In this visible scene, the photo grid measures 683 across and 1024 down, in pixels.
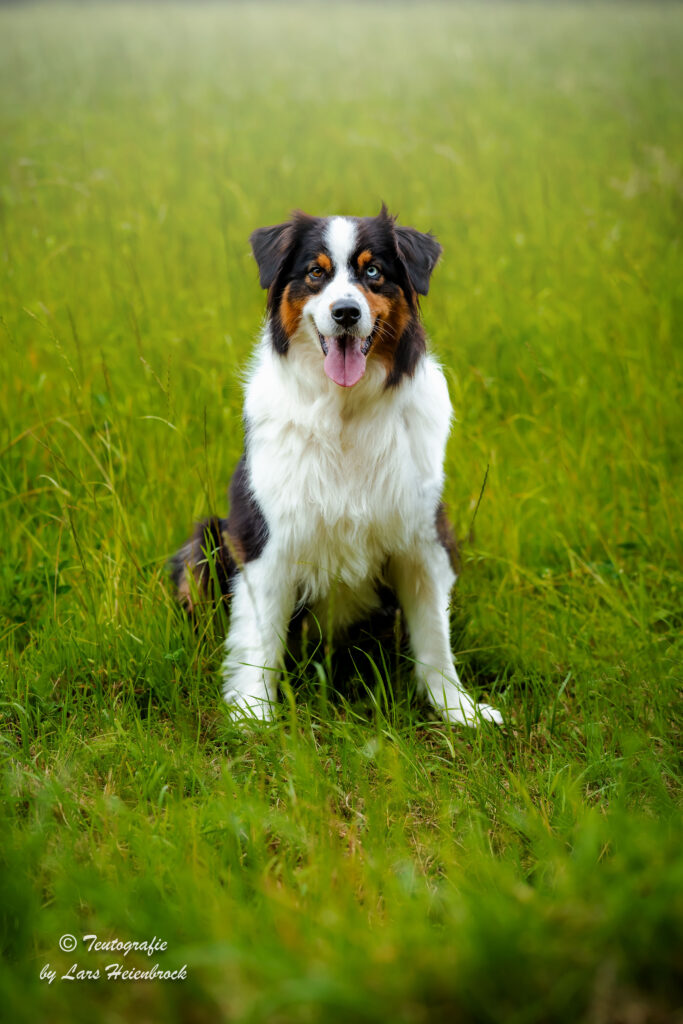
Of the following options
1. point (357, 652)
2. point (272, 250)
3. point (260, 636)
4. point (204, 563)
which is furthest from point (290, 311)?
point (357, 652)

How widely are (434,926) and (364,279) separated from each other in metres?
1.99

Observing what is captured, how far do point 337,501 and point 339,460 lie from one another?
0.15m

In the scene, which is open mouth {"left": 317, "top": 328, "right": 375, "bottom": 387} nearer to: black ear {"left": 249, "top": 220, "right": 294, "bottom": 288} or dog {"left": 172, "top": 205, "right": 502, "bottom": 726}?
dog {"left": 172, "top": 205, "right": 502, "bottom": 726}

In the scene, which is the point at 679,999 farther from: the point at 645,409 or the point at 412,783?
the point at 645,409

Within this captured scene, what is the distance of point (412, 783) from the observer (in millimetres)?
2426

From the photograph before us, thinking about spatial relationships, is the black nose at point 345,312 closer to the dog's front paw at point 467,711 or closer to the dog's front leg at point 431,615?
the dog's front leg at point 431,615

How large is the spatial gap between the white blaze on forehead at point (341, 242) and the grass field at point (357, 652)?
29.3 inches

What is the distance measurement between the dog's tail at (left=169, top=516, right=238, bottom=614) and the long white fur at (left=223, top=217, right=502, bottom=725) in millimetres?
167

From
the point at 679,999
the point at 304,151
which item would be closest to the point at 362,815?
the point at 679,999

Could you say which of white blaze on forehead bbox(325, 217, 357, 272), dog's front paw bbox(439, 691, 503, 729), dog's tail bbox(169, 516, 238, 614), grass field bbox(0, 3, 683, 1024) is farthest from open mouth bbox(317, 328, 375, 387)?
dog's front paw bbox(439, 691, 503, 729)

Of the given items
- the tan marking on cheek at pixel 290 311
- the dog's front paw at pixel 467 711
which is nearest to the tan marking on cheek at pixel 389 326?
the tan marking on cheek at pixel 290 311

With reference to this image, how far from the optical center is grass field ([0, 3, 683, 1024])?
1.48 meters

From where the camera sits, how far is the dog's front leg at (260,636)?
287cm

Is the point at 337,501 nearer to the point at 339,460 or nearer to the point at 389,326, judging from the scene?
the point at 339,460
